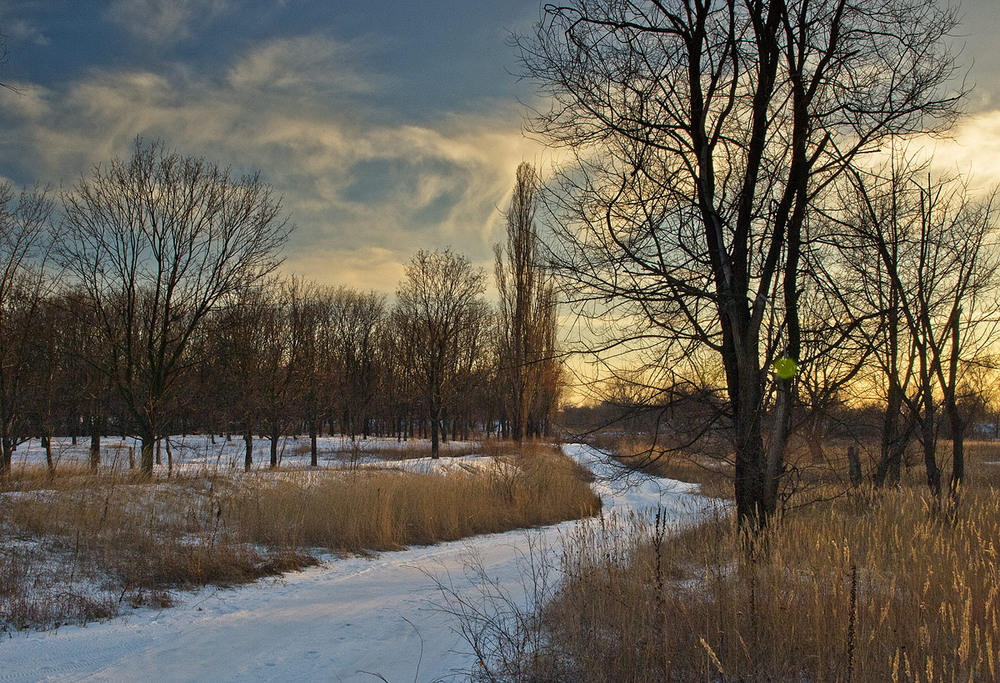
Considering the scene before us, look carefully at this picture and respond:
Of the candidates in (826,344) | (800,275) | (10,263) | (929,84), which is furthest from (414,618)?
(10,263)

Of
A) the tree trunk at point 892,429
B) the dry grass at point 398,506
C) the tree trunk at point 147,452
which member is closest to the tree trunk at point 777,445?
the tree trunk at point 892,429

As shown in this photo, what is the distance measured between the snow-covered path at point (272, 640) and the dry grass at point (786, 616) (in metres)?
1.12

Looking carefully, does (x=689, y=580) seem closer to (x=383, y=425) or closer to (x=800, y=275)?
(x=800, y=275)

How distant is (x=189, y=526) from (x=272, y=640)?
4149 millimetres

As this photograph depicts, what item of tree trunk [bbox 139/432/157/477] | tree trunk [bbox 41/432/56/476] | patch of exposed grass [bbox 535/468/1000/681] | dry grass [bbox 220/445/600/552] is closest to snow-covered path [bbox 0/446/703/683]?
patch of exposed grass [bbox 535/468/1000/681]

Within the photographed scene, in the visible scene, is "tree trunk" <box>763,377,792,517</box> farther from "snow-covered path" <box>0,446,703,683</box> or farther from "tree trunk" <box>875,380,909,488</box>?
"tree trunk" <box>875,380,909,488</box>

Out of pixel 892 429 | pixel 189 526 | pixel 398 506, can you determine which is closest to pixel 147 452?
pixel 189 526

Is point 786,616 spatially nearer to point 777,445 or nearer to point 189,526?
point 777,445

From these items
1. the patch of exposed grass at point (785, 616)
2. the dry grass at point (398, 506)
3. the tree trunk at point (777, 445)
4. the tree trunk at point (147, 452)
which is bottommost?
the dry grass at point (398, 506)

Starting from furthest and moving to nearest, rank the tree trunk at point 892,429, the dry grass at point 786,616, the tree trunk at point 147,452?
the tree trunk at point 147,452, the tree trunk at point 892,429, the dry grass at point 786,616

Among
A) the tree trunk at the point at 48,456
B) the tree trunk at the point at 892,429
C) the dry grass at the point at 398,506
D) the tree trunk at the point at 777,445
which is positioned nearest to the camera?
the tree trunk at the point at 777,445

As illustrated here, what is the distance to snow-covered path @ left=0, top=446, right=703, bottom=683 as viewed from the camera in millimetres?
4871

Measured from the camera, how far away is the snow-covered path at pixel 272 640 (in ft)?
16.0

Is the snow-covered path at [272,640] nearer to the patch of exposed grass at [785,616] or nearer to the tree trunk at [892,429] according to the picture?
the patch of exposed grass at [785,616]
